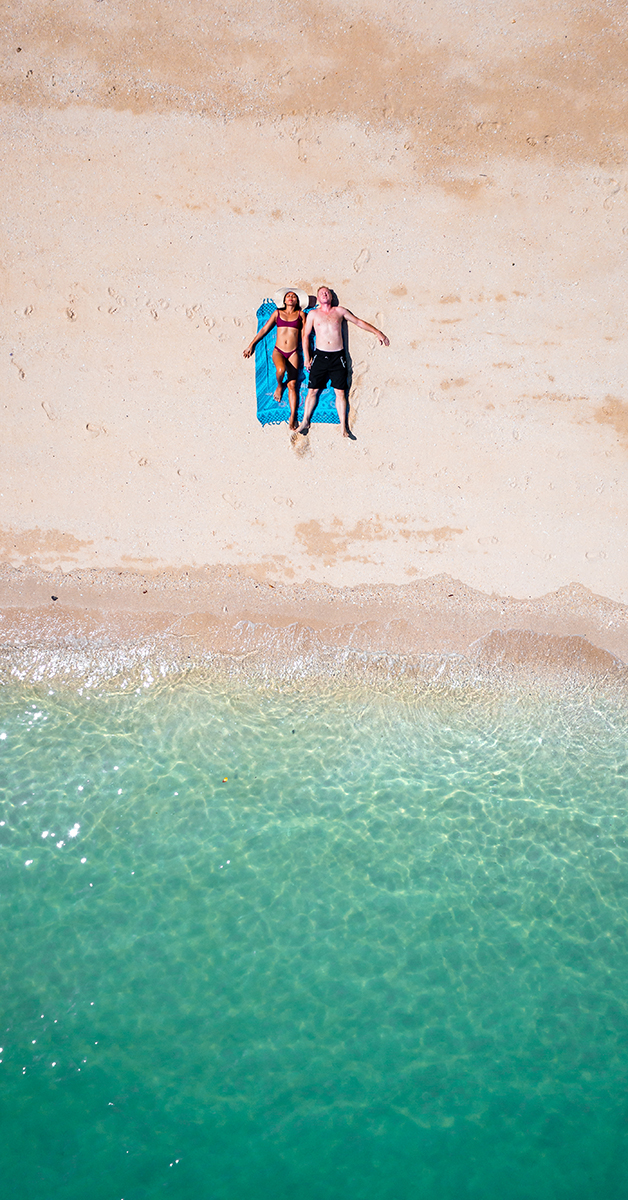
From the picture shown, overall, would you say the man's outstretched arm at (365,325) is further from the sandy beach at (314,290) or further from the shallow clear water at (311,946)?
the shallow clear water at (311,946)

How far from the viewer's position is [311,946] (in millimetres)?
4980

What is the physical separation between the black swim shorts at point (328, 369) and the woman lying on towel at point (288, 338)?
0.17m

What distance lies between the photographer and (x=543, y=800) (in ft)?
18.1

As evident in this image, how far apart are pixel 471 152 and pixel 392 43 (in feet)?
3.52

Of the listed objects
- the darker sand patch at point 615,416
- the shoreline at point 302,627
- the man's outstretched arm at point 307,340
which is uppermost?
the man's outstretched arm at point 307,340

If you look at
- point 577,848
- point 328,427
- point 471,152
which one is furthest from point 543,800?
point 471,152

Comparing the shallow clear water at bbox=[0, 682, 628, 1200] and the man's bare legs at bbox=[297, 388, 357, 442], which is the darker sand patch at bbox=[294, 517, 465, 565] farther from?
the shallow clear water at bbox=[0, 682, 628, 1200]

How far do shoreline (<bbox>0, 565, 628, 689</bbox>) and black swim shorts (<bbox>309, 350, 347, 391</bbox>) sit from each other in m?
1.69

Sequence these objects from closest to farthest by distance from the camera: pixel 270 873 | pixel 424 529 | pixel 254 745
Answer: pixel 270 873 → pixel 254 745 → pixel 424 529

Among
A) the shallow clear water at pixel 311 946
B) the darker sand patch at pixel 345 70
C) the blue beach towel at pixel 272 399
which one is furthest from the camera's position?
the blue beach towel at pixel 272 399

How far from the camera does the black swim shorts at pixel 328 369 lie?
5812 millimetres

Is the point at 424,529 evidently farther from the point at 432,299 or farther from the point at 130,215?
the point at 130,215

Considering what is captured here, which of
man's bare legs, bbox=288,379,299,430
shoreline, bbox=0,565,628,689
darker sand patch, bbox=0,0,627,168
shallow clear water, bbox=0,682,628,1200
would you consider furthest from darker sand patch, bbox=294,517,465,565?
darker sand patch, bbox=0,0,627,168

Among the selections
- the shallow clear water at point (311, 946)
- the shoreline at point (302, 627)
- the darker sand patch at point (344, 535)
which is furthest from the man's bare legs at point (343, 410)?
the shallow clear water at point (311, 946)
